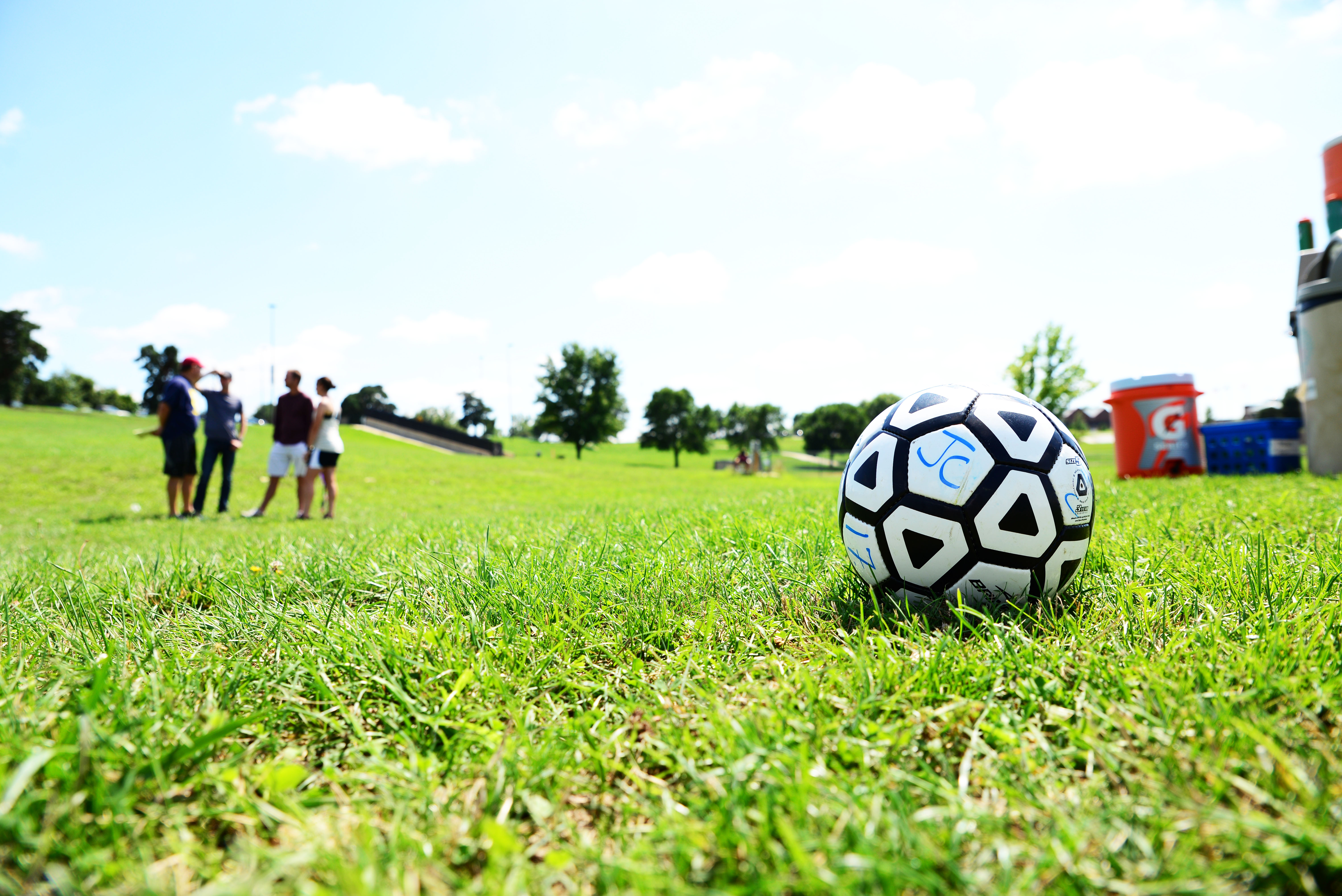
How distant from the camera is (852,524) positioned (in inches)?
120

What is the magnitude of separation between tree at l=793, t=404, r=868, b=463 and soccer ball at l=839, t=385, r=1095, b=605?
86836mm

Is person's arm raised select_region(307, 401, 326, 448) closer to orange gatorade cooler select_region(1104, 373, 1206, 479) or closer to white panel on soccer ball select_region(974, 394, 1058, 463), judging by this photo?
white panel on soccer ball select_region(974, 394, 1058, 463)

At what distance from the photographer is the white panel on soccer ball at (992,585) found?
111 inches

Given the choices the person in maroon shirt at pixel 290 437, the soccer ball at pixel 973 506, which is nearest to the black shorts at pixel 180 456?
the person in maroon shirt at pixel 290 437

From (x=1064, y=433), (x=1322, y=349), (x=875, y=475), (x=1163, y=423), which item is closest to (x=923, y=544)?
(x=875, y=475)

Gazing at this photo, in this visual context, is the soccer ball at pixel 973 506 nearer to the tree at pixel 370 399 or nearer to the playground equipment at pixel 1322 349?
the playground equipment at pixel 1322 349

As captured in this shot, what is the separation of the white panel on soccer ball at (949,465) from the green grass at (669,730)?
1.77 ft

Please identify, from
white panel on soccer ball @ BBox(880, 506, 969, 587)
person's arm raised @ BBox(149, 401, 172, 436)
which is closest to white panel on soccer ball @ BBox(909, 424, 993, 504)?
white panel on soccer ball @ BBox(880, 506, 969, 587)

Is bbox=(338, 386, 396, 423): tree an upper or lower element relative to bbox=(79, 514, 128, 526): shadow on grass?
upper

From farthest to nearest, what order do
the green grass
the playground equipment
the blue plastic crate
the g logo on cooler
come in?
the g logo on cooler
the blue plastic crate
the playground equipment
the green grass

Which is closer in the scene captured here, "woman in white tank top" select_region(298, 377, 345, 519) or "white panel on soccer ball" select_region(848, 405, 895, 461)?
"white panel on soccer ball" select_region(848, 405, 895, 461)

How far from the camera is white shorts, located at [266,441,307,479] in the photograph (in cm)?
1005

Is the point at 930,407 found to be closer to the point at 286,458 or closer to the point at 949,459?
the point at 949,459

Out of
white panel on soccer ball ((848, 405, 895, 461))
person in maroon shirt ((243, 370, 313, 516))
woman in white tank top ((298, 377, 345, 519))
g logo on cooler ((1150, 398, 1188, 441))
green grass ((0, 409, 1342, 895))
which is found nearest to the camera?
green grass ((0, 409, 1342, 895))
